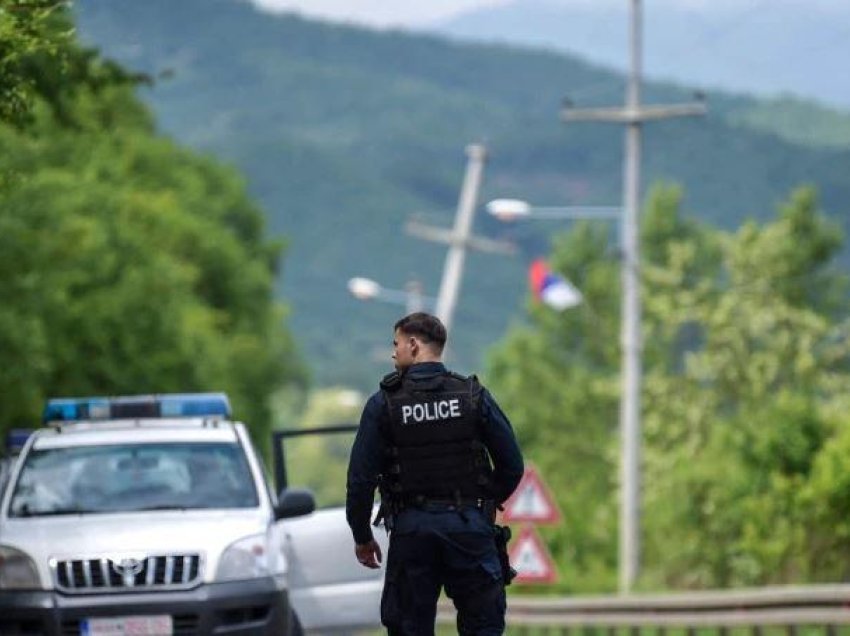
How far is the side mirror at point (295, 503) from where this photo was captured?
16016mm

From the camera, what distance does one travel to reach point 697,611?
988 inches

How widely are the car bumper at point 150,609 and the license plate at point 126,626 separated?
0.03 m

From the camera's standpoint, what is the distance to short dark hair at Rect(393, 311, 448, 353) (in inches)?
459

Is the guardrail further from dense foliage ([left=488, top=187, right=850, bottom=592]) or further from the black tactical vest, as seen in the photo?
the black tactical vest

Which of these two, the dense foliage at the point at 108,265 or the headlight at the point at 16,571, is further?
the dense foliage at the point at 108,265

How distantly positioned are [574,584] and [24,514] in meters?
29.9

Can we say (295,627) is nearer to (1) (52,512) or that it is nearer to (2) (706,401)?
(1) (52,512)

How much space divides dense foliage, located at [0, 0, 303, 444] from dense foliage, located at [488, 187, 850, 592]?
928 cm

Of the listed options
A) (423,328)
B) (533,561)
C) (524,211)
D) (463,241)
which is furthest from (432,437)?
(463,241)

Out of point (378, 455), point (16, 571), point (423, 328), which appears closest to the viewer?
point (423, 328)

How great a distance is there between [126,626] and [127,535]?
514 millimetres

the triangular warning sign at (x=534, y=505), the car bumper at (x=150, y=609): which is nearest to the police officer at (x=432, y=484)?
the car bumper at (x=150, y=609)

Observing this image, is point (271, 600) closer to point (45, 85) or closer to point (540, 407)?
point (45, 85)

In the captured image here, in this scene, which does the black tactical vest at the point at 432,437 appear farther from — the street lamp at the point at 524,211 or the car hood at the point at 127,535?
the street lamp at the point at 524,211
